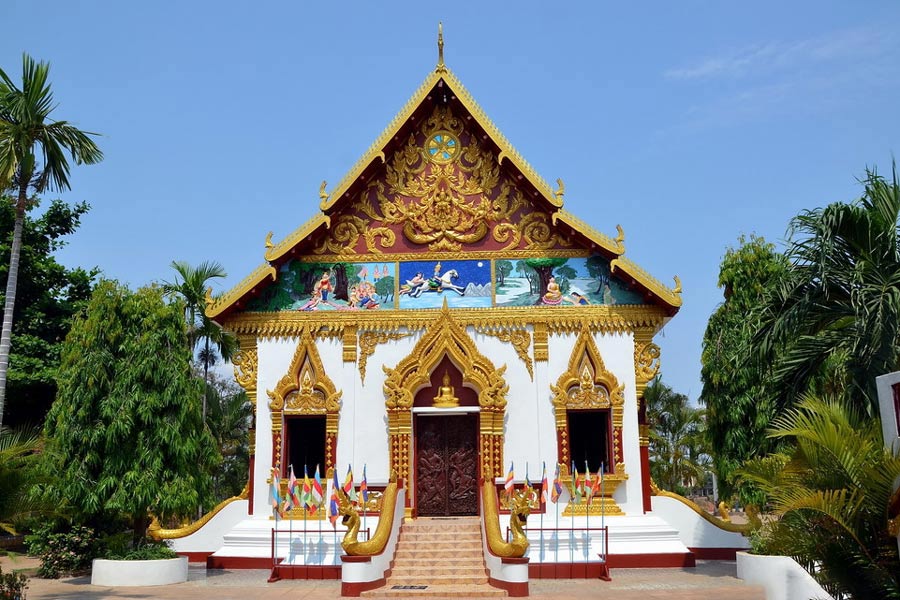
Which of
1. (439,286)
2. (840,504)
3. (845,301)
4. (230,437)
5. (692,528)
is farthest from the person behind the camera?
(230,437)

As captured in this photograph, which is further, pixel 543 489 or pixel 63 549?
pixel 63 549

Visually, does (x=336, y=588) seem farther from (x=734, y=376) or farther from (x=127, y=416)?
(x=734, y=376)

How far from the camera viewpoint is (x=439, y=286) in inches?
622

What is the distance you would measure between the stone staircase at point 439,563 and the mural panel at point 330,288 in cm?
430

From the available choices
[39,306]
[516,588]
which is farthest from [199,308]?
[516,588]

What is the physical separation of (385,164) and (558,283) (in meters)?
4.22

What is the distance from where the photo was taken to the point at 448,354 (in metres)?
15.4

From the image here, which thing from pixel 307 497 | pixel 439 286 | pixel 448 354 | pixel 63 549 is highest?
pixel 439 286

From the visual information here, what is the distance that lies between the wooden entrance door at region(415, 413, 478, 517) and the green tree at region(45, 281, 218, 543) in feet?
13.3

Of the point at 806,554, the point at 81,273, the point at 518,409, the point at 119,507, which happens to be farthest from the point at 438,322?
the point at 81,273

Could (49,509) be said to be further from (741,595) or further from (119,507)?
(741,595)

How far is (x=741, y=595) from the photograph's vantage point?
1106cm

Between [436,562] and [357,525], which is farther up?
[357,525]

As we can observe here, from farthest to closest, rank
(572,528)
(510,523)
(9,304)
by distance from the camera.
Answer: (572,528) → (9,304) → (510,523)
